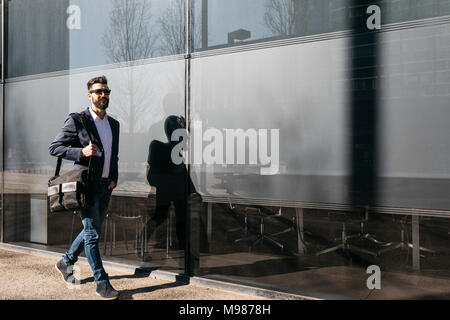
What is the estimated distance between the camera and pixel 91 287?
172 inches

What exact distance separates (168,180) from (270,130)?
1.50m

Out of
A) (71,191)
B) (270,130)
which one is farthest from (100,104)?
(270,130)

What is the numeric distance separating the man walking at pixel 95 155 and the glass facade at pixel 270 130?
907 millimetres

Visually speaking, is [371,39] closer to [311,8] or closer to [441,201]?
[311,8]

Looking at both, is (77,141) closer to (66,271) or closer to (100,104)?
(100,104)

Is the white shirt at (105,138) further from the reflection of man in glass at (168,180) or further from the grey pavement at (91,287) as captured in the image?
the grey pavement at (91,287)

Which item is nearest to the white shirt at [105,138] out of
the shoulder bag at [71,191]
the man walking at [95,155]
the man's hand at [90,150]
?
the man walking at [95,155]

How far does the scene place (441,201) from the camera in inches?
140

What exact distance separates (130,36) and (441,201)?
415cm

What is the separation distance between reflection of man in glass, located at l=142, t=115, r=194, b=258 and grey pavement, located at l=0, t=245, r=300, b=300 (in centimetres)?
61

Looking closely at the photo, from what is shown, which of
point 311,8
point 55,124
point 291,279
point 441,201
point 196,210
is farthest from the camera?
point 55,124

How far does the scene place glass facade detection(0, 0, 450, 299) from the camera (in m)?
3.75
